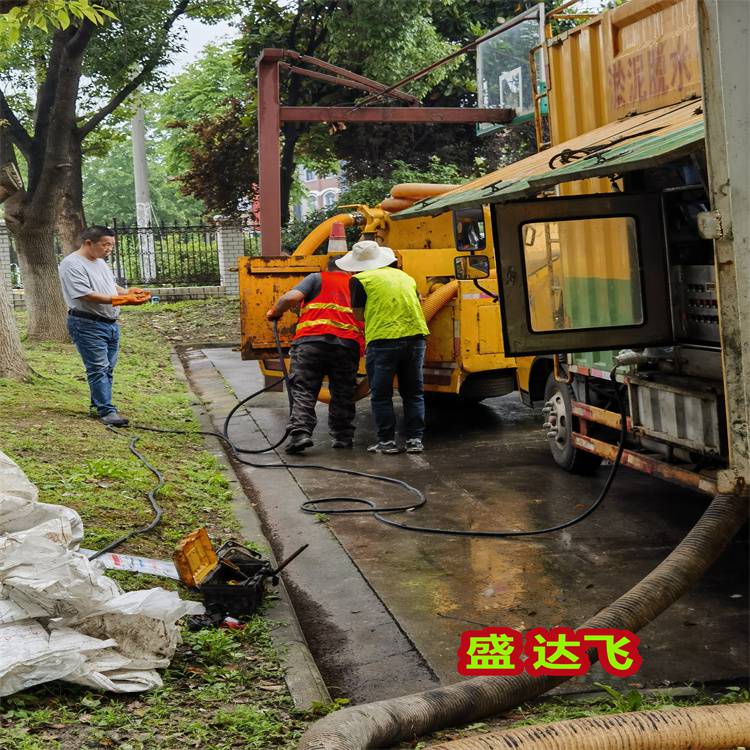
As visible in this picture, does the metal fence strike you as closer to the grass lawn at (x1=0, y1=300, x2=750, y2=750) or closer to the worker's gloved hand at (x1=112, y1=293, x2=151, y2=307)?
the grass lawn at (x1=0, y1=300, x2=750, y2=750)

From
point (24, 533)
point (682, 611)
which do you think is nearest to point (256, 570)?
point (24, 533)

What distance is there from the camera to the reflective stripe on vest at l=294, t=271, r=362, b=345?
9.27 meters

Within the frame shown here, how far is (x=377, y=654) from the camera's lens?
470 centimetres

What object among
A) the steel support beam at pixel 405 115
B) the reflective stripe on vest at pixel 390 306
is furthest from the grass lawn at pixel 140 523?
the steel support beam at pixel 405 115

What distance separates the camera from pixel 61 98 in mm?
16625

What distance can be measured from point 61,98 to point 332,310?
30.6 ft

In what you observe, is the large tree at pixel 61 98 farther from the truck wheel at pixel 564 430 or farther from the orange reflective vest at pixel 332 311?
the truck wheel at pixel 564 430

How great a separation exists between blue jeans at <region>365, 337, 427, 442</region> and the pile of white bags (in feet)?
16.2

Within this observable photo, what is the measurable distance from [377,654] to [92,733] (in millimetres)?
1481

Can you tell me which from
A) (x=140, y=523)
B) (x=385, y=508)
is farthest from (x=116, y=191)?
(x=140, y=523)

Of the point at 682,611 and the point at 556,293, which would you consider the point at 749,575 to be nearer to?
the point at 682,611

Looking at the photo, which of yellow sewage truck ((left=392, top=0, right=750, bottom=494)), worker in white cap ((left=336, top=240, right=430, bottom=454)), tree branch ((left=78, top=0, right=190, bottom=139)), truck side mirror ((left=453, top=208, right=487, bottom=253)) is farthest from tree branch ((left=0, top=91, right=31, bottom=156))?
yellow sewage truck ((left=392, top=0, right=750, bottom=494))

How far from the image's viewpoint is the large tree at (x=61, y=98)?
16203 millimetres

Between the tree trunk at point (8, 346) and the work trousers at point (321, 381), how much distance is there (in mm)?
3333
